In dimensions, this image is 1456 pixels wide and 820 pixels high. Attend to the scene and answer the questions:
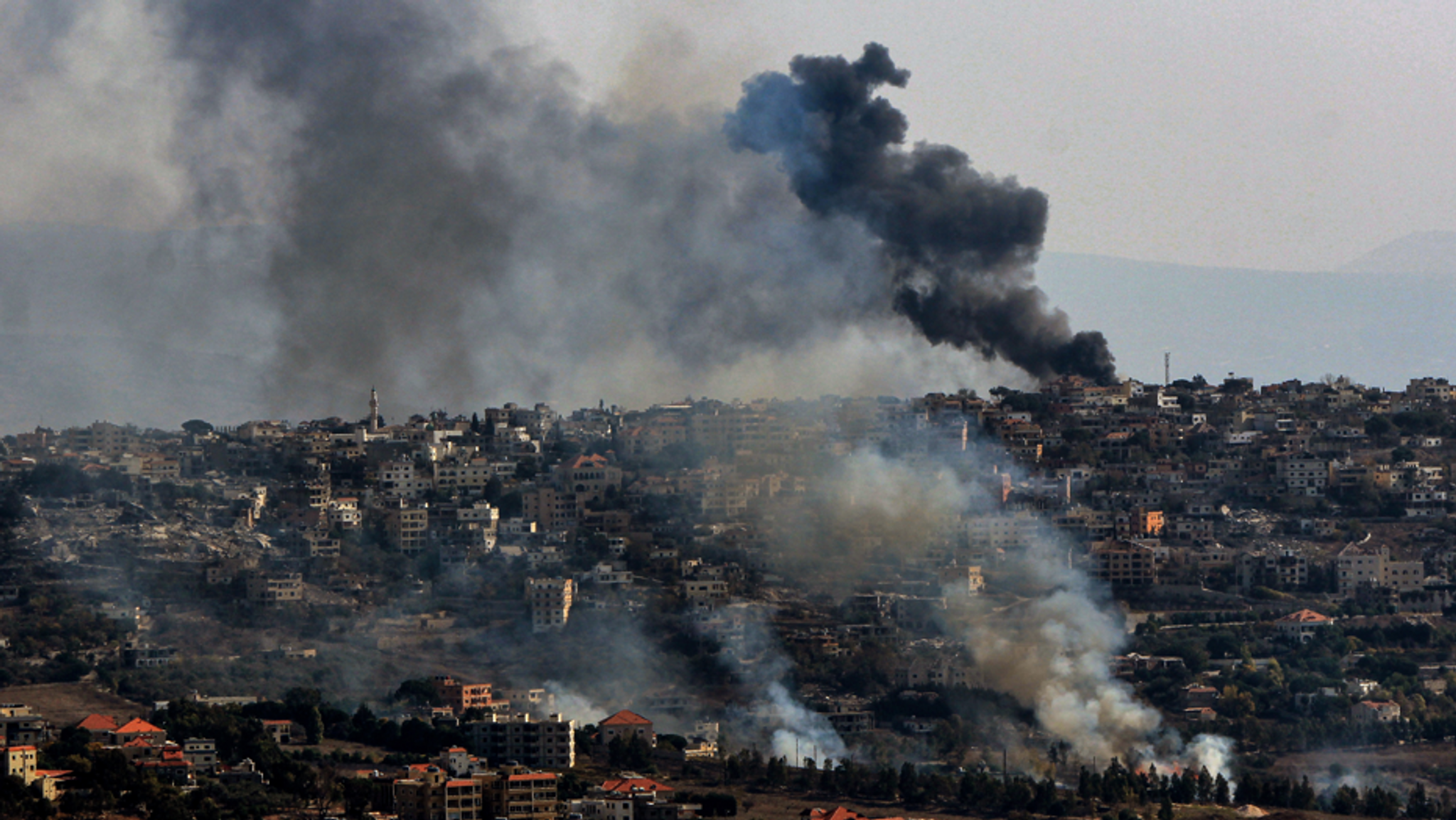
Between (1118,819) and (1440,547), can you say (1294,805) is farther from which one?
(1440,547)

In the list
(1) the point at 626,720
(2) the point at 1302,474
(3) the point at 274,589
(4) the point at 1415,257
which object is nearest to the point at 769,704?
(1) the point at 626,720

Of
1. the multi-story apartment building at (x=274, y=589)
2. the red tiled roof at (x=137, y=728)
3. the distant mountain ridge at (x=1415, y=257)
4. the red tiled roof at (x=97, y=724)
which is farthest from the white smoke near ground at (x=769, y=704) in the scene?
the distant mountain ridge at (x=1415, y=257)

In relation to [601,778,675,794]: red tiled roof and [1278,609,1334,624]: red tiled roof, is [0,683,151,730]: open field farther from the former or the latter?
[1278,609,1334,624]: red tiled roof

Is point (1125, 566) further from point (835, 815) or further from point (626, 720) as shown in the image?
point (835, 815)

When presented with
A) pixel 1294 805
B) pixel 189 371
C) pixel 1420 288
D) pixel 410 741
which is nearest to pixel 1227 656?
pixel 1294 805

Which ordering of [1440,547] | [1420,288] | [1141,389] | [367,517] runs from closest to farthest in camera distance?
[1440,547] < [367,517] < [1141,389] < [1420,288]

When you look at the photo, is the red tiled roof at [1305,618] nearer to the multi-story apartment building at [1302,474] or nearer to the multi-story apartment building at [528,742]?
the multi-story apartment building at [1302,474]

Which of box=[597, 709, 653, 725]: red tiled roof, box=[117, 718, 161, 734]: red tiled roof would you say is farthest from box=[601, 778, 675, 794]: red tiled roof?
box=[117, 718, 161, 734]: red tiled roof

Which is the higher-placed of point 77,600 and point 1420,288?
point 1420,288
